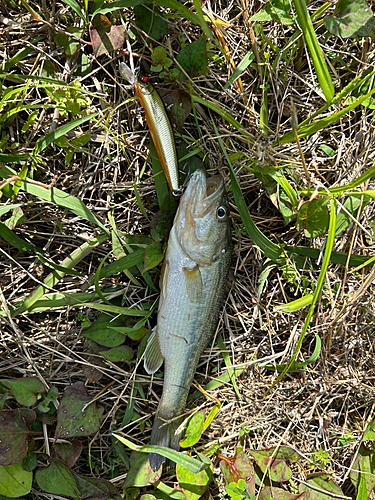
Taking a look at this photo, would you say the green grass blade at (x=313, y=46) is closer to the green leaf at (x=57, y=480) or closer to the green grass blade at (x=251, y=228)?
the green grass blade at (x=251, y=228)

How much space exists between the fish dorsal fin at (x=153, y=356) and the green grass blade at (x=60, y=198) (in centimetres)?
88

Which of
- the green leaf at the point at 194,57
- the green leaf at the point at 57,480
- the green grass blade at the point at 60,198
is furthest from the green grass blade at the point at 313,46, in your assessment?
the green leaf at the point at 57,480

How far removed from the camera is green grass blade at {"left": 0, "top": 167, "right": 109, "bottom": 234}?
2.54 metres

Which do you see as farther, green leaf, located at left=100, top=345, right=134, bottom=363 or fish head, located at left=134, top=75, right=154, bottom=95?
green leaf, located at left=100, top=345, right=134, bottom=363

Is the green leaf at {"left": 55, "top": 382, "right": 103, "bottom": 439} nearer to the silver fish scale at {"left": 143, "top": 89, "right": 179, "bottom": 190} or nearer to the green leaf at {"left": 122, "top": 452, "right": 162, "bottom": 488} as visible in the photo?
the green leaf at {"left": 122, "top": 452, "right": 162, "bottom": 488}

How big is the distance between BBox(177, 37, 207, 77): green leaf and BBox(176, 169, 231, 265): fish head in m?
0.77

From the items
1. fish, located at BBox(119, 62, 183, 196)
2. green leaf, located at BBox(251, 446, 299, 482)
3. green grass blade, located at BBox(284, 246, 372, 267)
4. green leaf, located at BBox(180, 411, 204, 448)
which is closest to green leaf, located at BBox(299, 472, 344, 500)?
green leaf, located at BBox(251, 446, 299, 482)

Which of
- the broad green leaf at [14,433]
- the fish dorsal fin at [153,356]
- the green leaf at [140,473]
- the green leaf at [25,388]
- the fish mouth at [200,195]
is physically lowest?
the green leaf at [140,473]

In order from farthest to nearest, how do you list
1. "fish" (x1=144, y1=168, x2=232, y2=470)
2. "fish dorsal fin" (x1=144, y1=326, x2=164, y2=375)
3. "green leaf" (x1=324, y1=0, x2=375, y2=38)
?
"fish dorsal fin" (x1=144, y1=326, x2=164, y2=375)
"fish" (x1=144, y1=168, x2=232, y2=470)
"green leaf" (x1=324, y1=0, x2=375, y2=38)

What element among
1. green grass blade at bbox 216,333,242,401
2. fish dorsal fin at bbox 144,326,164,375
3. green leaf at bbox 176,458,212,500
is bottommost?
green leaf at bbox 176,458,212,500

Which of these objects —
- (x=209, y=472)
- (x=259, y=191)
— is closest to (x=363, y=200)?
(x=259, y=191)

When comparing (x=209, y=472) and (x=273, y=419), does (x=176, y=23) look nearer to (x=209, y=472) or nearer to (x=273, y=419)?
(x=273, y=419)

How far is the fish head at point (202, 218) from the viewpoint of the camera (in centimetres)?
246

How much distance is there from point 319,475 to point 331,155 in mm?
2557
